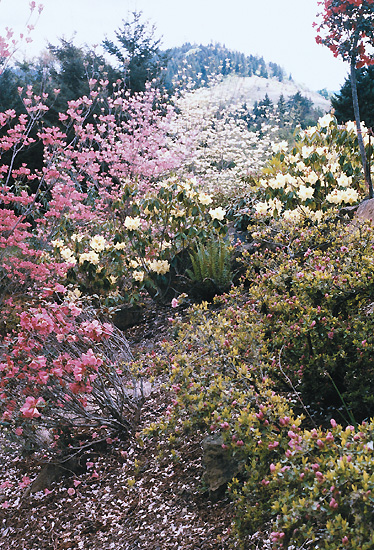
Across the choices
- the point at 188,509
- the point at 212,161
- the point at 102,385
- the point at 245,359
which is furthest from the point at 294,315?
the point at 212,161

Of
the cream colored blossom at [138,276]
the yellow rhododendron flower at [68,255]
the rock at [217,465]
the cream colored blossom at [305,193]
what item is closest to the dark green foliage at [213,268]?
the cream colored blossom at [138,276]

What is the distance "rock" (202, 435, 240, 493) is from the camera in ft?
6.50

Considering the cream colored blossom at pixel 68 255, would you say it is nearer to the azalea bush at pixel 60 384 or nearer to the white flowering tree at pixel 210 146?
the azalea bush at pixel 60 384

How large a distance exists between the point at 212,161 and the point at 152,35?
16.9ft

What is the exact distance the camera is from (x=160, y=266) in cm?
447

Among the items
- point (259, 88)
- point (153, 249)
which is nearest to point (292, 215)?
point (153, 249)

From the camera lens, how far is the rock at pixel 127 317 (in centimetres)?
461

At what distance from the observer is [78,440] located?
9.14 feet

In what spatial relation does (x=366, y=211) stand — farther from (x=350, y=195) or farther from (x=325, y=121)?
(x=325, y=121)

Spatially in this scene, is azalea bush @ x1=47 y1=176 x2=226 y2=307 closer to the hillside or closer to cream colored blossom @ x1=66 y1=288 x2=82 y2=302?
cream colored blossom @ x1=66 y1=288 x2=82 y2=302

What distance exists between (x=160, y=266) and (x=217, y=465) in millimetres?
2649

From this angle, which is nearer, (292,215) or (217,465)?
(217,465)

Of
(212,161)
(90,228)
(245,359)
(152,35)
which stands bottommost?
(245,359)

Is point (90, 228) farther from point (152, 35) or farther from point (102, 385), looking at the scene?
point (152, 35)
